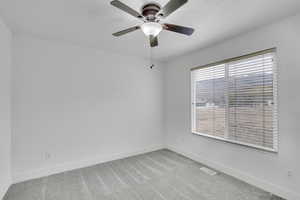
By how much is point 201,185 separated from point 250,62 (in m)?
2.17

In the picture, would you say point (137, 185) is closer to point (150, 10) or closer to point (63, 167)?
point (63, 167)

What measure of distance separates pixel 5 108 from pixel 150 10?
2.50 meters

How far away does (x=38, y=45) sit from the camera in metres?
2.72

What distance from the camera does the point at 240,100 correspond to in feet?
8.74

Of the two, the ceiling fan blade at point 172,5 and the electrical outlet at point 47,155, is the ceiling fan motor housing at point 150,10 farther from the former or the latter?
the electrical outlet at point 47,155

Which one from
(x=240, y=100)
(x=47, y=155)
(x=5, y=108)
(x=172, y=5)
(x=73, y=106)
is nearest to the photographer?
(x=172, y=5)

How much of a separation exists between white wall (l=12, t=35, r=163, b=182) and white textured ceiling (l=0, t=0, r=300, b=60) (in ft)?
1.31

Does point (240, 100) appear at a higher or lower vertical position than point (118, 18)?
lower

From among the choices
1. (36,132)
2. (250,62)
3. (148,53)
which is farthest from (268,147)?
(36,132)

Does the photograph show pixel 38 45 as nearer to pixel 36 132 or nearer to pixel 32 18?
pixel 32 18

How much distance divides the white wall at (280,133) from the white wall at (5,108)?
3.37 metres

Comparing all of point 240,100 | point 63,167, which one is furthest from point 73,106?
point 240,100

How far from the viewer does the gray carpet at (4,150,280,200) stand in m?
2.17

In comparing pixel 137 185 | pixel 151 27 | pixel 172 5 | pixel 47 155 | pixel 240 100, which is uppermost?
pixel 172 5
